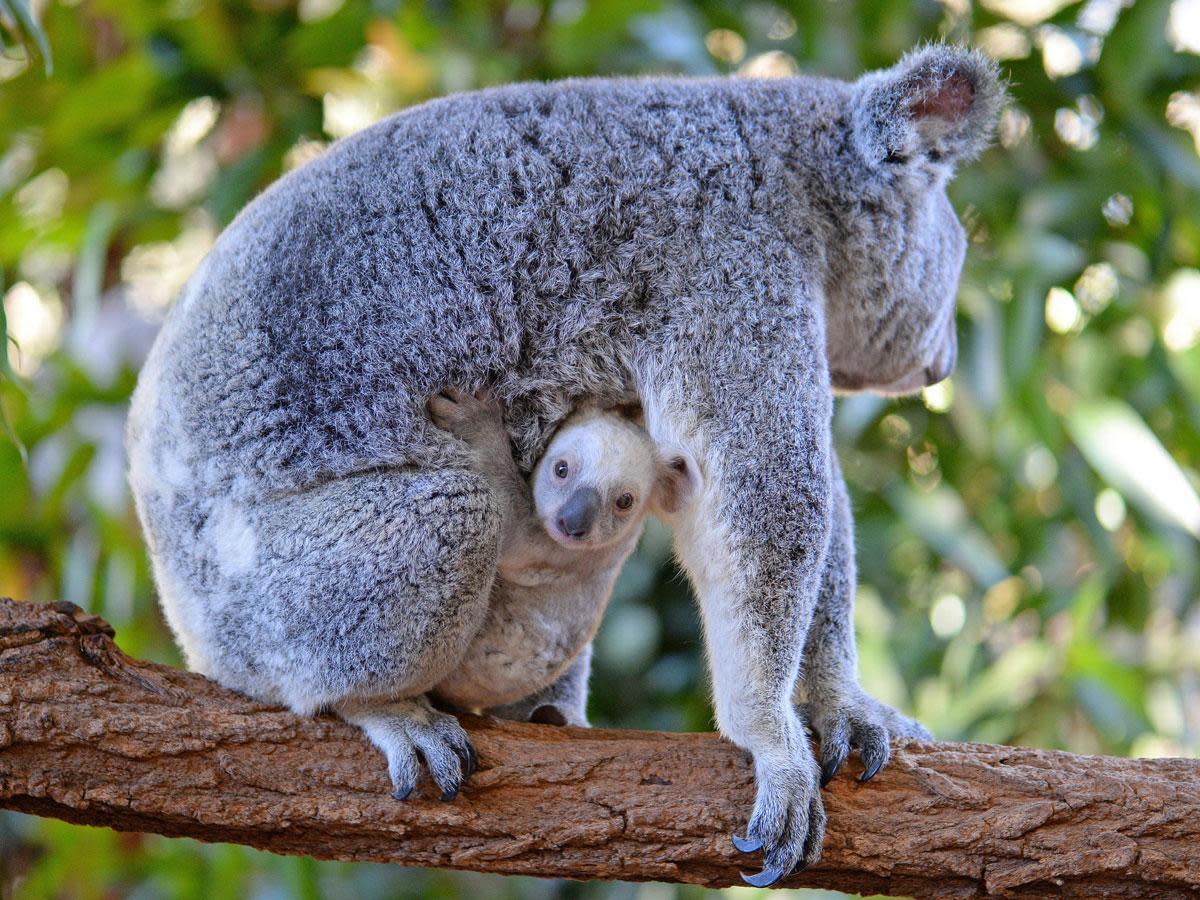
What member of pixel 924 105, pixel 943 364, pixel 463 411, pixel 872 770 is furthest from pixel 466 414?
pixel 943 364

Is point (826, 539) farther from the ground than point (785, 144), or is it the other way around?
point (785, 144)

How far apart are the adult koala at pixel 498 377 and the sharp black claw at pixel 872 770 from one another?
0.07 metres

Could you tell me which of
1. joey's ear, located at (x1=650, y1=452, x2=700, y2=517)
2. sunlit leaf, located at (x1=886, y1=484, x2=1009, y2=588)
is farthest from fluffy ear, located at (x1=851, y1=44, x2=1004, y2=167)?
sunlit leaf, located at (x1=886, y1=484, x2=1009, y2=588)

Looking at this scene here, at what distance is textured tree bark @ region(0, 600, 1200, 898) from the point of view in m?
2.29

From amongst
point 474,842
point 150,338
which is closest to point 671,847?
point 474,842

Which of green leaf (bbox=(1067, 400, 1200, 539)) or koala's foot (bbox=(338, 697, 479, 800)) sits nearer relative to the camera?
koala's foot (bbox=(338, 697, 479, 800))

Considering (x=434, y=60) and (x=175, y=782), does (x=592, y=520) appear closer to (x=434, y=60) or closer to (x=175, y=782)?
(x=175, y=782)

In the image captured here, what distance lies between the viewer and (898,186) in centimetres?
296

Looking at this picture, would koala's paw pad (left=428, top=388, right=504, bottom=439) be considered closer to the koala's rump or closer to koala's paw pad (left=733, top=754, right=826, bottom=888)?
the koala's rump

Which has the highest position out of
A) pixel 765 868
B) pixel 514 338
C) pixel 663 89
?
pixel 663 89

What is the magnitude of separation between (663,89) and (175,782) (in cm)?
188

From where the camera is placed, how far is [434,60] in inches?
226

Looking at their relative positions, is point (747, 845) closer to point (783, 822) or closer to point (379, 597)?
point (783, 822)

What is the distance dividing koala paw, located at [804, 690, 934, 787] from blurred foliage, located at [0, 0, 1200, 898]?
273cm
